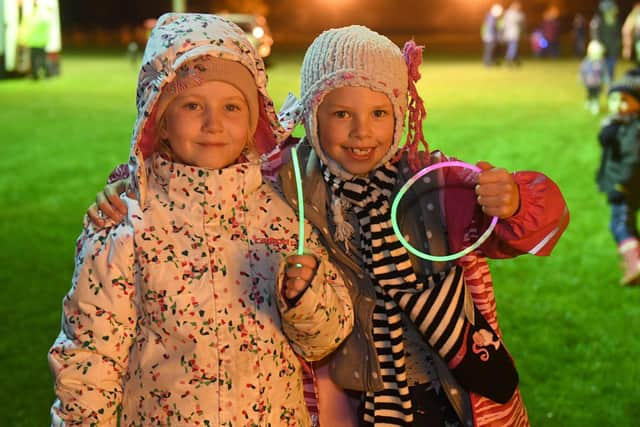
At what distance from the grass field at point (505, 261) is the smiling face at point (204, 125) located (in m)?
2.55

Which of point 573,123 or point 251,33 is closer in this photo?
point 573,123

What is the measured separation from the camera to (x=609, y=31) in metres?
19.8

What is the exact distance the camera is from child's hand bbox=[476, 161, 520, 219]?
2.53 metres

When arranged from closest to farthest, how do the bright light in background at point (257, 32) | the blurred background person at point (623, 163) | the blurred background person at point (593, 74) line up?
the blurred background person at point (623, 163) → the blurred background person at point (593, 74) → the bright light in background at point (257, 32)

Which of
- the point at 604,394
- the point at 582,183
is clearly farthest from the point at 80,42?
the point at 604,394

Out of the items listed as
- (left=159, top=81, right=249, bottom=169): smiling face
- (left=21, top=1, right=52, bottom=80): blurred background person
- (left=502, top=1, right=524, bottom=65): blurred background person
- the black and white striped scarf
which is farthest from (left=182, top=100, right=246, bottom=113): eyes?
(left=502, top=1, right=524, bottom=65): blurred background person

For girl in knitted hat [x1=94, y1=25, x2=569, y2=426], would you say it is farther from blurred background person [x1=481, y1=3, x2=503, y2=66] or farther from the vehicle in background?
blurred background person [x1=481, y1=3, x2=503, y2=66]

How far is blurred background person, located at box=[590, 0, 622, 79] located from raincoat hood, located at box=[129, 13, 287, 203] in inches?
711

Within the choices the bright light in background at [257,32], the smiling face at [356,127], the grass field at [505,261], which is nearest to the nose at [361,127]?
the smiling face at [356,127]

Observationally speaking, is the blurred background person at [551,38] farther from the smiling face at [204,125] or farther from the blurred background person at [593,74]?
the smiling face at [204,125]

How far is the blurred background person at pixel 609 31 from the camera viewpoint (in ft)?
63.9

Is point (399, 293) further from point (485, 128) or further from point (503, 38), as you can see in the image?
point (503, 38)

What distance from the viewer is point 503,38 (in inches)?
1030

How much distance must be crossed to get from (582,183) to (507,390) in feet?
24.9
